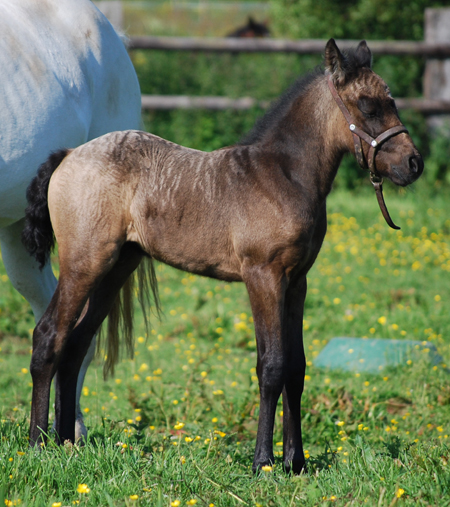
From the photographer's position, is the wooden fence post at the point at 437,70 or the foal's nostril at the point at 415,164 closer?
the foal's nostril at the point at 415,164

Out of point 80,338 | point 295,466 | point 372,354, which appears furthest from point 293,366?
point 372,354

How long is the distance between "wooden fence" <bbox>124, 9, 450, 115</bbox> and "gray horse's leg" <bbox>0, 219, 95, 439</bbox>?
6.84m

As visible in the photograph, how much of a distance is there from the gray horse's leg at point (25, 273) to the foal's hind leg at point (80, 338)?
0.62 m

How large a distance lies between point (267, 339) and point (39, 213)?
115cm

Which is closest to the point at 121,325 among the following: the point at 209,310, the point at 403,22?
the point at 209,310

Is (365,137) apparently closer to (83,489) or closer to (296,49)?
(83,489)

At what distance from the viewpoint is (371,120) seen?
9.11 ft

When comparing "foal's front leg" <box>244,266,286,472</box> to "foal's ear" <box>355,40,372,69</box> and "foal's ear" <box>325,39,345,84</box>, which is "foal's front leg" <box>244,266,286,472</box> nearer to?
"foal's ear" <box>325,39,345,84</box>

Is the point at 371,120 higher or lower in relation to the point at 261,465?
higher

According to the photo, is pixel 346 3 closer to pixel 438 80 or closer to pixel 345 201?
pixel 438 80

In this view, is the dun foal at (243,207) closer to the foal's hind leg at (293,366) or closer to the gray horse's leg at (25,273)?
the foal's hind leg at (293,366)

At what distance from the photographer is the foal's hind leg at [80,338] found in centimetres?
311

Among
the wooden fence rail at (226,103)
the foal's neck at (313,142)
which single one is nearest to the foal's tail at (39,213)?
the foal's neck at (313,142)

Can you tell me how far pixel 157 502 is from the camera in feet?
7.60
